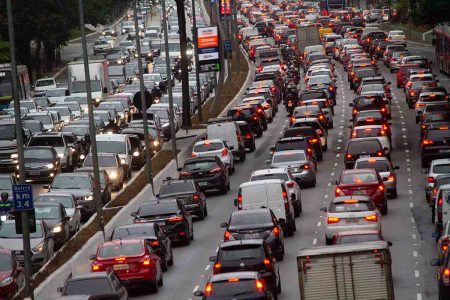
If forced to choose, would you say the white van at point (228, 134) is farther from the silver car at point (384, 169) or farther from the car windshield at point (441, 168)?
the car windshield at point (441, 168)

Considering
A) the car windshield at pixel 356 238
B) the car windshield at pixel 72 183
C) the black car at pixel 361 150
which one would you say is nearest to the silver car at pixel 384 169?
the black car at pixel 361 150

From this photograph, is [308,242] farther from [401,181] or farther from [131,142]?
[131,142]

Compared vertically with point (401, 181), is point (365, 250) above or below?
above

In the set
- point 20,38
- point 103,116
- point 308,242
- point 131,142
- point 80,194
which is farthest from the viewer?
point 20,38

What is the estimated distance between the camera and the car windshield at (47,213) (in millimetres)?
43406

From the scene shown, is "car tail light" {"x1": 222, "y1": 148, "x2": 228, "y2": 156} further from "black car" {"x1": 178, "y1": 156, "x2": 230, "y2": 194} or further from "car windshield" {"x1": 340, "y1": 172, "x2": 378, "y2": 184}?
"car windshield" {"x1": 340, "y1": 172, "x2": 378, "y2": 184}

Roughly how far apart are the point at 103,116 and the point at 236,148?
11924mm

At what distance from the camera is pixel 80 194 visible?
48750 millimetres

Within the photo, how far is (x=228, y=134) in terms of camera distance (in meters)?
61.8

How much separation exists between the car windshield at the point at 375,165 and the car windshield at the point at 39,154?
13.4m

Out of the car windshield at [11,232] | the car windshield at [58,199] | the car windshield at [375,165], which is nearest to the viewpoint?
the car windshield at [11,232]

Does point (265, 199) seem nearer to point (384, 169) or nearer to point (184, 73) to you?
point (384, 169)

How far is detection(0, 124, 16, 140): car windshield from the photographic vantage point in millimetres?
60625

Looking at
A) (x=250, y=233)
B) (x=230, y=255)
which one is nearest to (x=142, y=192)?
(x=250, y=233)
